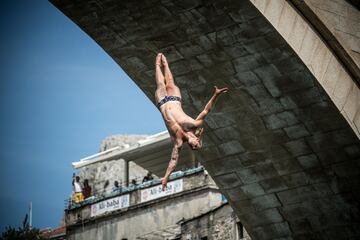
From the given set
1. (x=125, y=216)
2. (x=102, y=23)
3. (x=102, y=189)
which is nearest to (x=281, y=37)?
(x=102, y=23)

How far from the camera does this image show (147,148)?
5094 cm

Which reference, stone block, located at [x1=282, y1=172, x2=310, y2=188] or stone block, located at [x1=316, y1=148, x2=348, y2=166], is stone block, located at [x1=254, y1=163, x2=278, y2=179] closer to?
stone block, located at [x1=282, y1=172, x2=310, y2=188]

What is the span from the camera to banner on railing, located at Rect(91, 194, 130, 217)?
49.2 metres

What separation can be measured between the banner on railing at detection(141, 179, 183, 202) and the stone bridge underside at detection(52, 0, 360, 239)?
67.6 ft

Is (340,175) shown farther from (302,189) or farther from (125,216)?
(125,216)

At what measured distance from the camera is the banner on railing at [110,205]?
4916cm

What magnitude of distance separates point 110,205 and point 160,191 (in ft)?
9.33

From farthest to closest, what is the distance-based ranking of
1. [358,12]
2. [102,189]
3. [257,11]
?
[102,189], [358,12], [257,11]

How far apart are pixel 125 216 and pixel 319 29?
26.7 meters

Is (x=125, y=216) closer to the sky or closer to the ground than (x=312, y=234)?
closer to the sky

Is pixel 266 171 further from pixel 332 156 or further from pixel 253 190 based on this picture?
pixel 332 156

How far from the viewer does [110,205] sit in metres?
49.8

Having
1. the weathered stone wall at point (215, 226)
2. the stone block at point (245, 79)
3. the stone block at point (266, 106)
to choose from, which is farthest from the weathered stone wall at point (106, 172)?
the stone block at point (245, 79)

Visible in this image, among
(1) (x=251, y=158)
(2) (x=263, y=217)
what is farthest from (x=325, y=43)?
(2) (x=263, y=217)
